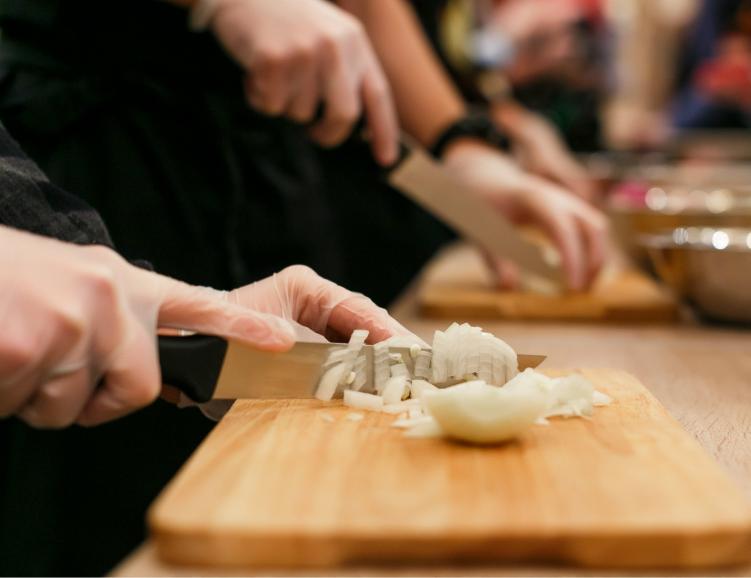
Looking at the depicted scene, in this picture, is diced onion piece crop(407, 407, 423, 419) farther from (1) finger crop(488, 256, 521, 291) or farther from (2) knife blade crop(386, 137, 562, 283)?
(1) finger crop(488, 256, 521, 291)

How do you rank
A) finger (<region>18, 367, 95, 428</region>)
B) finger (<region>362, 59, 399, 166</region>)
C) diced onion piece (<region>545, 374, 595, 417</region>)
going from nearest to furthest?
finger (<region>18, 367, 95, 428</region>)
diced onion piece (<region>545, 374, 595, 417</region>)
finger (<region>362, 59, 399, 166</region>)

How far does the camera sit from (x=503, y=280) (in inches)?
65.2

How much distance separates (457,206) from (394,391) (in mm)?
760

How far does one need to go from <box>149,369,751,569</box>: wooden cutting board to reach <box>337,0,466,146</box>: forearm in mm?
1367

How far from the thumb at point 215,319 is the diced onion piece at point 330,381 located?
0.07 meters

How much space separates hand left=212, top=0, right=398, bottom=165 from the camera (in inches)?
49.4

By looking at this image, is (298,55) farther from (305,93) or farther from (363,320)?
(363,320)

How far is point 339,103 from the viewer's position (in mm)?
1330

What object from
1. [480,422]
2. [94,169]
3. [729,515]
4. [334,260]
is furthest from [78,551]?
[729,515]

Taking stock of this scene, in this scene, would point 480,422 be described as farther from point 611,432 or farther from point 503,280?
point 503,280

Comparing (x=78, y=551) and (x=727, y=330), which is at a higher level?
(x=727, y=330)

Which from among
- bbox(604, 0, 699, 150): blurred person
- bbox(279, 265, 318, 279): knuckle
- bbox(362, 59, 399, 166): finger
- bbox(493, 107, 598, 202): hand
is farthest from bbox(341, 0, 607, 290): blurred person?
bbox(604, 0, 699, 150): blurred person

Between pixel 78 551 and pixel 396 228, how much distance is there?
45.4 inches

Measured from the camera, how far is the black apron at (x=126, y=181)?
122 centimetres
